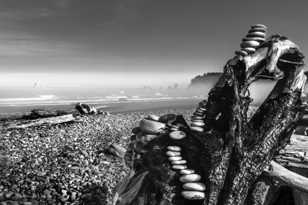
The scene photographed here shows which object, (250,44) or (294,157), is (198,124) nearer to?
(250,44)

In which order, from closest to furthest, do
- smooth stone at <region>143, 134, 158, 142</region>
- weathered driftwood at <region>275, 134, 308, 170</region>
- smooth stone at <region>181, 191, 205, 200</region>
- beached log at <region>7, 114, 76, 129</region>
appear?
smooth stone at <region>181, 191, 205, 200</region> < smooth stone at <region>143, 134, 158, 142</region> < weathered driftwood at <region>275, 134, 308, 170</region> < beached log at <region>7, 114, 76, 129</region>

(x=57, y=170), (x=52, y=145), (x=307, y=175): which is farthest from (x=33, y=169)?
(x=307, y=175)

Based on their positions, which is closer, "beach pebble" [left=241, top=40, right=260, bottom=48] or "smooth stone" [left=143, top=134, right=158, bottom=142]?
"beach pebble" [left=241, top=40, right=260, bottom=48]

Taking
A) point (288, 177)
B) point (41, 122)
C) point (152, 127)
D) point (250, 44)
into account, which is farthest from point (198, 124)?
point (41, 122)

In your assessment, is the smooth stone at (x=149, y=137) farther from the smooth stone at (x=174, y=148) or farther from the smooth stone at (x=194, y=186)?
the smooth stone at (x=194, y=186)

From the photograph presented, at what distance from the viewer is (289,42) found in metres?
2.63

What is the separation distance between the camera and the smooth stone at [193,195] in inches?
95.8

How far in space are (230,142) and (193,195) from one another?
57 centimetres

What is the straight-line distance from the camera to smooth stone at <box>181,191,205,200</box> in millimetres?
2434

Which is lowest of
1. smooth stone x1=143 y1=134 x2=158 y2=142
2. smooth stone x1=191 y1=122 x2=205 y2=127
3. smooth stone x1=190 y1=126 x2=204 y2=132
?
smooth stone x1=143 y1=134 x2=158 y2=142

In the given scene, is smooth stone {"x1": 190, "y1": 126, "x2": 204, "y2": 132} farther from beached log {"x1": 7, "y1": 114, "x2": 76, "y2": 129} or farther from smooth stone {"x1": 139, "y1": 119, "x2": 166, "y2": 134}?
beached log {"x1": 7, "y1": 114, "x2": 76, "y2": 129}

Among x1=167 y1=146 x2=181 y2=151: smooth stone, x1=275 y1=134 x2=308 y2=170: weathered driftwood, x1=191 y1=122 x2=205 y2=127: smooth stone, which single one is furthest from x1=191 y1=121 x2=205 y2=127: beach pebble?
x1=275 y1=134 x2=308 y2=170: weathered driftwood

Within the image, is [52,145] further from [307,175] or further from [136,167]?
[307,175]

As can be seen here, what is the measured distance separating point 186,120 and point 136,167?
702mm
